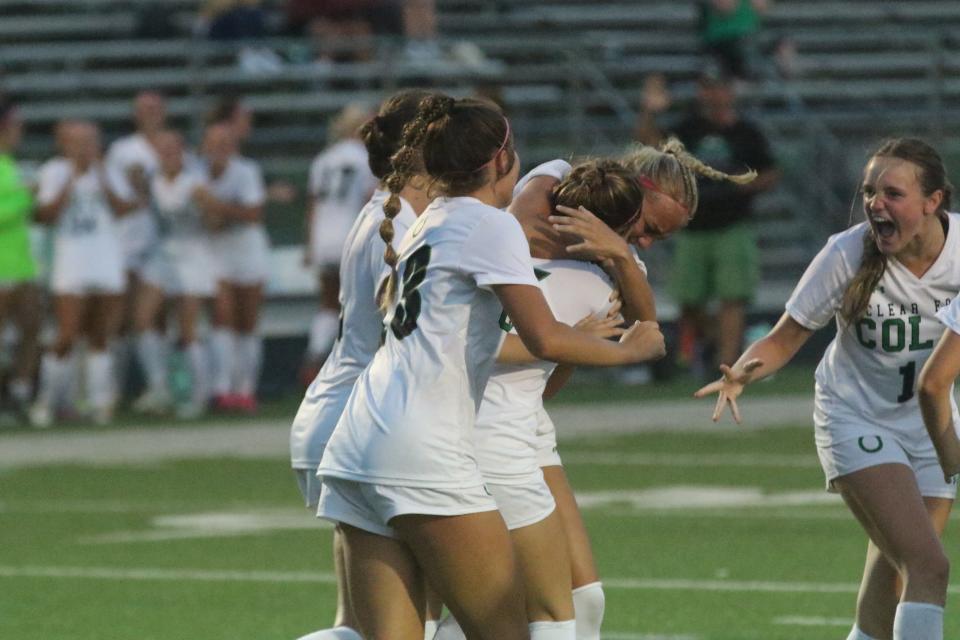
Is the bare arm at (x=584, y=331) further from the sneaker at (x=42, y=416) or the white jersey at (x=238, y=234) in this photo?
the white jersey at (x=238, y=234)

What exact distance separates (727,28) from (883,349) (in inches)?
619

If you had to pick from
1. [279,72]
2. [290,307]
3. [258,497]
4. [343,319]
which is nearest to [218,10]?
[279,72]

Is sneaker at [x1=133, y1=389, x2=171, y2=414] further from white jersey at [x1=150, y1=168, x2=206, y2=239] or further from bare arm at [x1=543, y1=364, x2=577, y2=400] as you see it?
bare arm at [x1=543, y1=364, x2=577, y2=400]

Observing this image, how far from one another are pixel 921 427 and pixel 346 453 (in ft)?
7.28

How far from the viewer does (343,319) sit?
6.91m

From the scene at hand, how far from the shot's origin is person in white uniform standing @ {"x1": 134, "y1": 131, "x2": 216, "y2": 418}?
17391mm

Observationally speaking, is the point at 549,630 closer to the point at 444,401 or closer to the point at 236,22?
the point at 444,401

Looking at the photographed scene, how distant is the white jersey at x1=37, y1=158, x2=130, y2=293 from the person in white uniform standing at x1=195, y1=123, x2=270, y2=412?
31.1 inches

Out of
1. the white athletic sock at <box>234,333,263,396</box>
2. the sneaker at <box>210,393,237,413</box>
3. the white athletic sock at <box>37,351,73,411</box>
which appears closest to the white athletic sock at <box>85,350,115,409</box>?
the white athletic sock at <box>37,351,73,411</box>

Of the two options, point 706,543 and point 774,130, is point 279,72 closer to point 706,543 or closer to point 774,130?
point 774,130

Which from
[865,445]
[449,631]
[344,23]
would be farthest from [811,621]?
[344,23]

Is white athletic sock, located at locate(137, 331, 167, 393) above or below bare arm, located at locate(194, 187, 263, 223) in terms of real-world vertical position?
below

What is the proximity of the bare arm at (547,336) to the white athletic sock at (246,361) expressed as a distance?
11926 mm

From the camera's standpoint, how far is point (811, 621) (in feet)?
28.4
